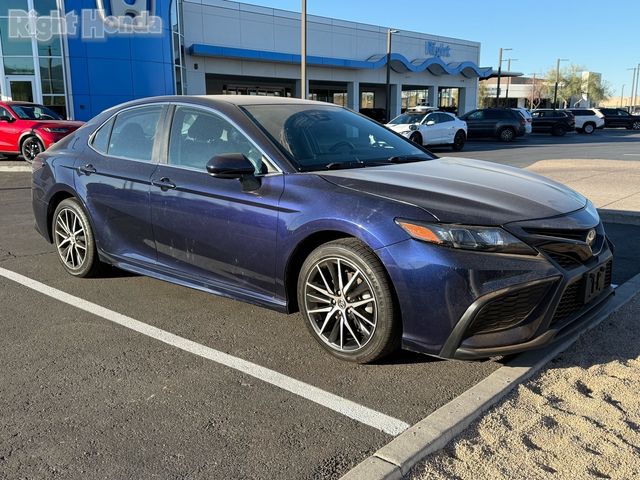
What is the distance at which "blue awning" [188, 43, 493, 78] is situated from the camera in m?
32.2

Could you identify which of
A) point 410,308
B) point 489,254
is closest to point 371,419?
point 410,308

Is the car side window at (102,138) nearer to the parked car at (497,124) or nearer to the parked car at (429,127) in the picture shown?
the parked car at (429,127)

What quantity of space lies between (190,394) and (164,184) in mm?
1703

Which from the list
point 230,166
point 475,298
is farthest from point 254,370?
point 475,298

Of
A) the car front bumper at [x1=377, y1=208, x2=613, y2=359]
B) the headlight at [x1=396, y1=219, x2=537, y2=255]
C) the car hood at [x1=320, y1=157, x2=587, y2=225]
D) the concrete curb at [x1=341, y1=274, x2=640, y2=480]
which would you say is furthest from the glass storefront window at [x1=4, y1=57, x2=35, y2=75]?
the concrete curb at [x1=341, y1=274, x2=640, y2=480]

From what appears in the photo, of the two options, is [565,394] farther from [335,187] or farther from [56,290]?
[56,290]

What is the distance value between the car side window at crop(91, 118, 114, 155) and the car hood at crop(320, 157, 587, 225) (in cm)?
232

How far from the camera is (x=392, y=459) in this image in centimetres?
245

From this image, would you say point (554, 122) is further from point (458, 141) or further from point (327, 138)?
point (327, 138)

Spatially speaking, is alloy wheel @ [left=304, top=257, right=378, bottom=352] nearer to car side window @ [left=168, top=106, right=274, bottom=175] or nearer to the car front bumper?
the car front bumper

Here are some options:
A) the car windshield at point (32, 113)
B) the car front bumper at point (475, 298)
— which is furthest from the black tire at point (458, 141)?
the car front bumper at point (475, 298)

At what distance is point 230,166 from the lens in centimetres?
358

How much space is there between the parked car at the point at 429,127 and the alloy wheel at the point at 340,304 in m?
18.6

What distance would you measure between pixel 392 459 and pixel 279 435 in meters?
0.58
